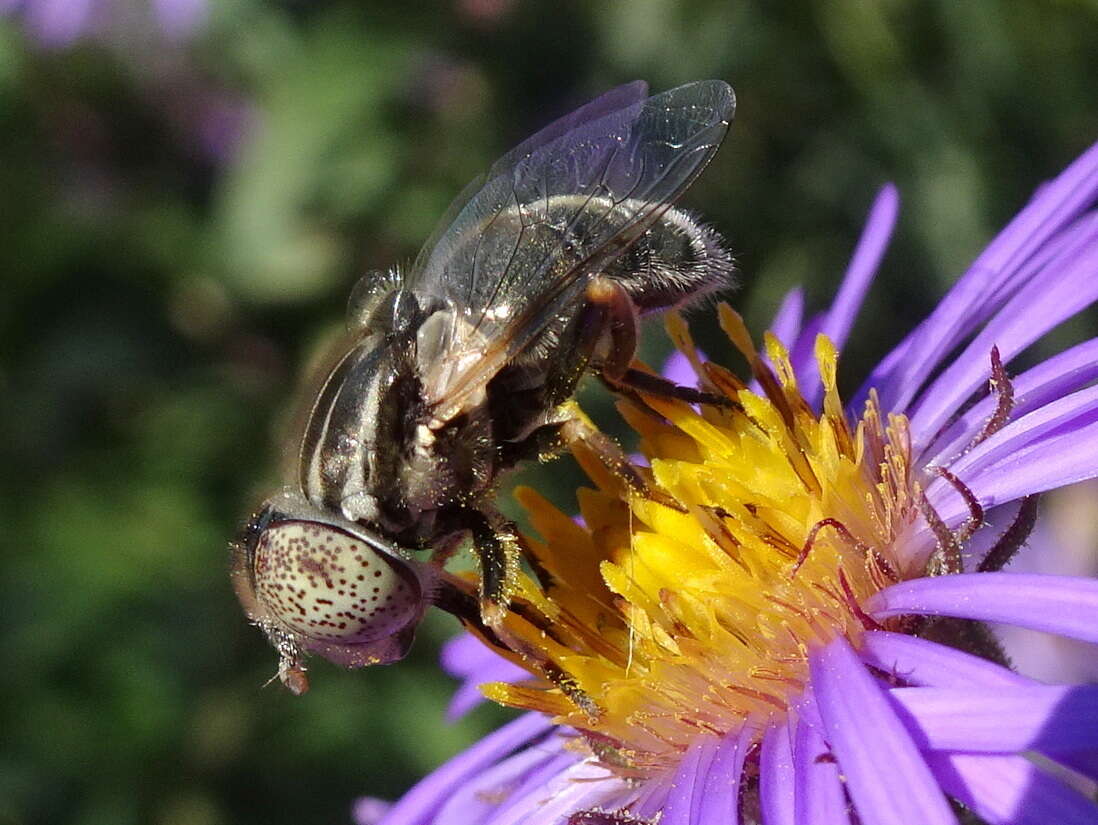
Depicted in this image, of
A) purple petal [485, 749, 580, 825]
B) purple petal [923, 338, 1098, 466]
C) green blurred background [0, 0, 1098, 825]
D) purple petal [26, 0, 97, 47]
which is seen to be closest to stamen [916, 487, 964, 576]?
purple petal [923, 338, 1098, 466]

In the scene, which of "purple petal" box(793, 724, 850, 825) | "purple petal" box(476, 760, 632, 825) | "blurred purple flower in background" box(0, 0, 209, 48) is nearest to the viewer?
"purple petal" box(793, 724, 850, 825)

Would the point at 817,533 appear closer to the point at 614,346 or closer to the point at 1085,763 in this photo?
the point at 614,346

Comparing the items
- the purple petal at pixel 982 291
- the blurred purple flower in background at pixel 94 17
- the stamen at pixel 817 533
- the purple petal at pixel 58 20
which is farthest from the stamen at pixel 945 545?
the purple petal at pixel 58 20

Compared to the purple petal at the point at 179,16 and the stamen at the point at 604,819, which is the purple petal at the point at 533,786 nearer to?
the stamen at the point at 604,819

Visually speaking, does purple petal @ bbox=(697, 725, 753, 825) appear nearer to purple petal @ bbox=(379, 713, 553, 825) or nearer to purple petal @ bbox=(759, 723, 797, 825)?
purple petal @ bbox=(759, 723, 797, 825)

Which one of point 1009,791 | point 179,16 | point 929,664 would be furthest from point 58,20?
point 1009,791

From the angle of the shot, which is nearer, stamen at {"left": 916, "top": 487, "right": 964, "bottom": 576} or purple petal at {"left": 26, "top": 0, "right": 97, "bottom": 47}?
stamen at {"left": 916, "top": 487, "right": 964, "bottom": 576}
